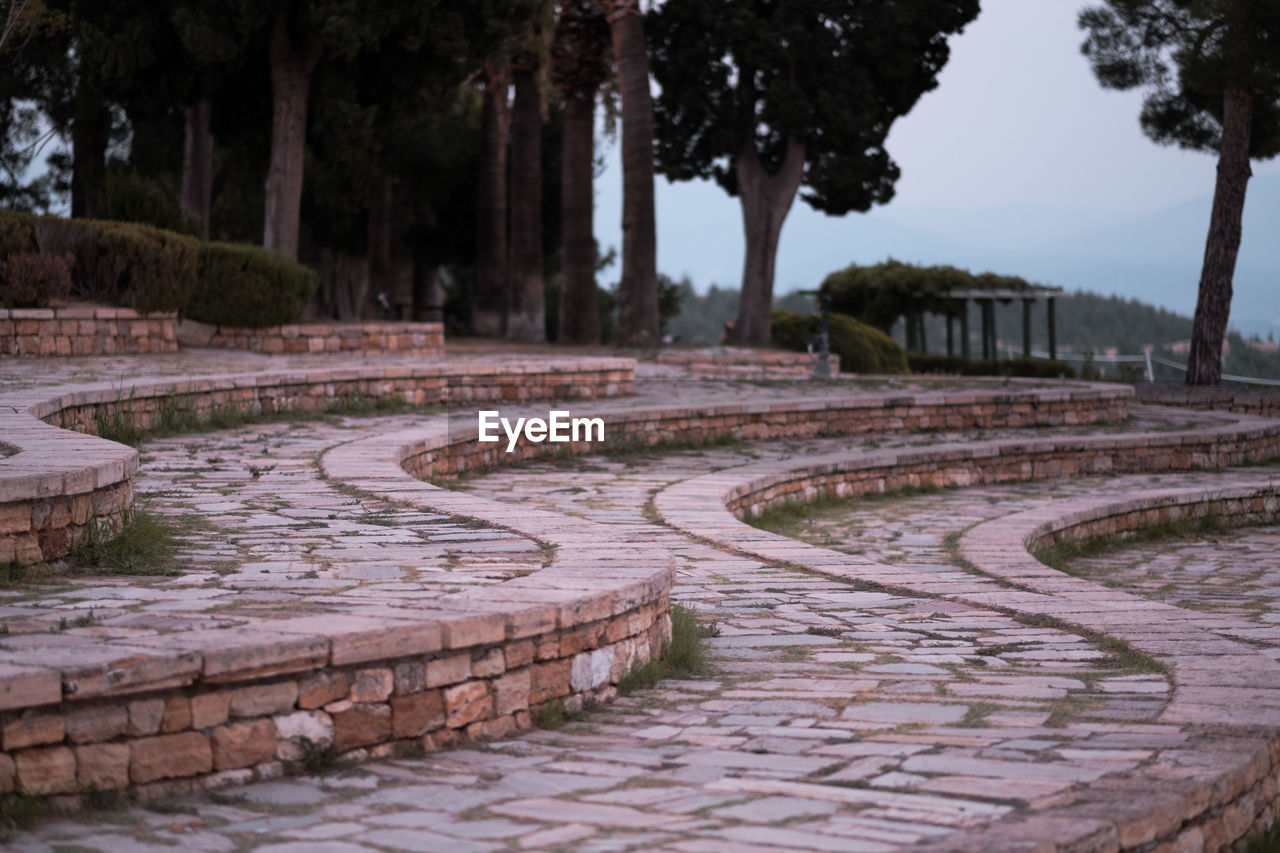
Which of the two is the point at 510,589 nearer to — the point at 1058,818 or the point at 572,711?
the point at 572,711

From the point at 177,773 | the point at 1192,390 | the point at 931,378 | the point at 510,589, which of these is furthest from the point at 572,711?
the point at 1192,390

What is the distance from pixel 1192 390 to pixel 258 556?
18.7m

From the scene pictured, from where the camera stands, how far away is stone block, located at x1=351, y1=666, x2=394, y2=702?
11.6ft

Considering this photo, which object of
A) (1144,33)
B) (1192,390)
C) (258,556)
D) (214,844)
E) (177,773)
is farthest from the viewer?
(1144,33)

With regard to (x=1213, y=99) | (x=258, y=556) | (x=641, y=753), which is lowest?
(x=641, y=753)

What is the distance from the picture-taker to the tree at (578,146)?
78.9ft

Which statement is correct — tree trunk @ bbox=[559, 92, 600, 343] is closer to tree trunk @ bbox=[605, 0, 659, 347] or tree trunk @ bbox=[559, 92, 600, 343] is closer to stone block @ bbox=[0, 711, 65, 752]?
tree trunk @ bbox=[605, 0, 659, 347]

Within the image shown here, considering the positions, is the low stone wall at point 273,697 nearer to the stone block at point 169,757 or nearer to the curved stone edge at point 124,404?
the stone block at point 169,757

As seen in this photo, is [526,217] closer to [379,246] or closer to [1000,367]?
[379,246]

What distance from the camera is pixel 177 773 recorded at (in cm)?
324

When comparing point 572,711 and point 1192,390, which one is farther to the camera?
point 1192,390

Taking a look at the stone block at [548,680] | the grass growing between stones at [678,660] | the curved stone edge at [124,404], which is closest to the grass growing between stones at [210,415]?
the curved stone edge at [124,404]

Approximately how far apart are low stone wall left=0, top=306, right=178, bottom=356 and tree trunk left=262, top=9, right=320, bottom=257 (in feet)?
14.1

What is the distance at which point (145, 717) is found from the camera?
319cm
